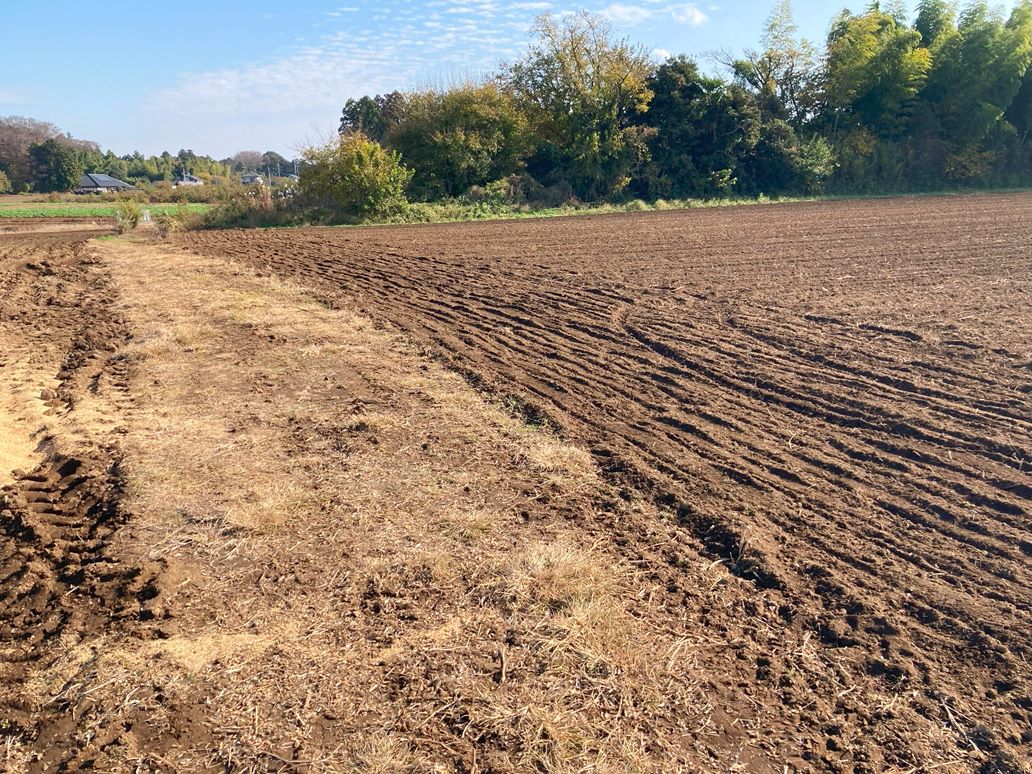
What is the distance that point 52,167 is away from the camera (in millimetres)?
59250

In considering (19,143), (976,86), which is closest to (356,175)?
(976,86)

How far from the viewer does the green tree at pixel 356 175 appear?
24.3 m

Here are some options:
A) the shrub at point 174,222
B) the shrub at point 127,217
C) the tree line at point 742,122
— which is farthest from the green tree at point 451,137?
the shrub at point 127,217

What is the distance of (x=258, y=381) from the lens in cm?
719

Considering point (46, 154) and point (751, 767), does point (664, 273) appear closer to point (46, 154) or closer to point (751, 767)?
point (751, 767)

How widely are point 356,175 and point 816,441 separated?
73.9 ft

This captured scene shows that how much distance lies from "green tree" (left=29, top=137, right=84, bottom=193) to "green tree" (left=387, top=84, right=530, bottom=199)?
47828mm

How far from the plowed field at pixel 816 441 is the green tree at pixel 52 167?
2427 inches

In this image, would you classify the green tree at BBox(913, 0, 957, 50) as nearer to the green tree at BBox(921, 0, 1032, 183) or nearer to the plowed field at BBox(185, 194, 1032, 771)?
the green tree at BBox(921, 0, 1032, 183)

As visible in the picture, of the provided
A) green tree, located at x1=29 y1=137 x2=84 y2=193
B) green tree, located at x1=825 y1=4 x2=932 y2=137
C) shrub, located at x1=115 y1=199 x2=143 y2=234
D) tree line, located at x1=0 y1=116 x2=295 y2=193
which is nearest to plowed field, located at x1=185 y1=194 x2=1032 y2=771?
shrub, located at x1=115 y1=199 x2=143 y2=234

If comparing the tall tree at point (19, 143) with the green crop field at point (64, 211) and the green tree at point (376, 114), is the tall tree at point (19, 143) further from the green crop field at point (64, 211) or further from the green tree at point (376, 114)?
the green tree at point (376, 114)

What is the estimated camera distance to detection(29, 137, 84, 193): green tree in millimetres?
58969

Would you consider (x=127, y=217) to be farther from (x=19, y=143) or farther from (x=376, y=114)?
(x=19, y=143)

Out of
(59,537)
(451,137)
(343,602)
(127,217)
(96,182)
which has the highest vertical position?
(96,182)
